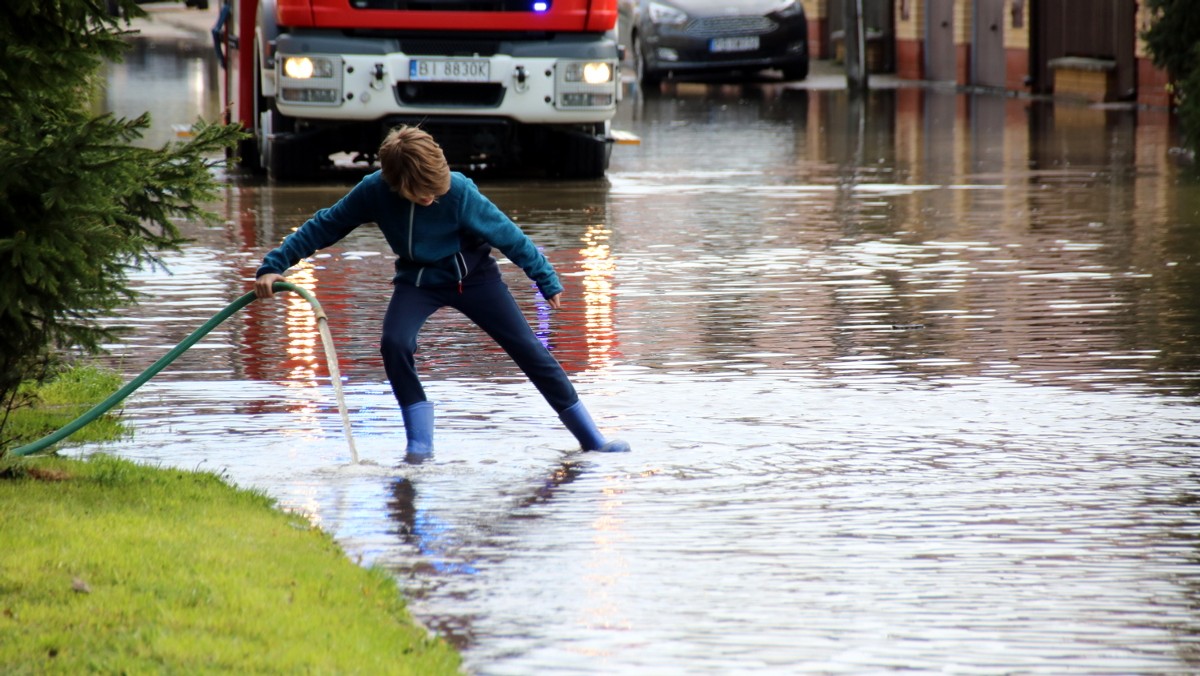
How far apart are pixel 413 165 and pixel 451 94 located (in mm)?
9525

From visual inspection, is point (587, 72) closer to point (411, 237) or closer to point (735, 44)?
point (411, 237)

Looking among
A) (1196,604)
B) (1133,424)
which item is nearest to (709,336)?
(1133,424)

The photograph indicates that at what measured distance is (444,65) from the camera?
51.8ft

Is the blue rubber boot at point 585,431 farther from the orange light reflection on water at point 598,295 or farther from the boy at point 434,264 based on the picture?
the orange light reflection on water at point 598,295

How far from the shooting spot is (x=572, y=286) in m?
11.1

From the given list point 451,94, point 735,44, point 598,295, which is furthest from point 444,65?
point 735,44

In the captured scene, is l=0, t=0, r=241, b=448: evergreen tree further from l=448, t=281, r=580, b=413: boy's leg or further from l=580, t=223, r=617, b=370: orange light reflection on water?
l=580, t=223, r=617, b=370: orange light reflection on water

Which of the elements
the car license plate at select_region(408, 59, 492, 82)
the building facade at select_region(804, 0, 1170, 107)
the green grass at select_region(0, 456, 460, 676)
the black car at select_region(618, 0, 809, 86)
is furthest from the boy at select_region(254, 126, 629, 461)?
the black car at select_region(618, 0, 809, 86)

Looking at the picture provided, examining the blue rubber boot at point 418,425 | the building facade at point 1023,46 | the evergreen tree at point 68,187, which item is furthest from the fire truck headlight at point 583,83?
the evergreen tree at point 68,187

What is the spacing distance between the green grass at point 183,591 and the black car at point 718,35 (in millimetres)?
27988

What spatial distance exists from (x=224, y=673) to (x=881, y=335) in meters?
5.52

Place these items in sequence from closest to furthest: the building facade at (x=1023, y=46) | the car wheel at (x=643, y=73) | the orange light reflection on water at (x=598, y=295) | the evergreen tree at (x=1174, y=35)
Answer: the orange light reflection on water at (x=598, y=295)
the evergreen tree at (x=1174, y=35)
the building facade at (x=1023, y=46)
the car wheel at (x=643, y=73)

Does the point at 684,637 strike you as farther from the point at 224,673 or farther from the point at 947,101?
the point at 947,101

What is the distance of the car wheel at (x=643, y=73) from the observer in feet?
114
